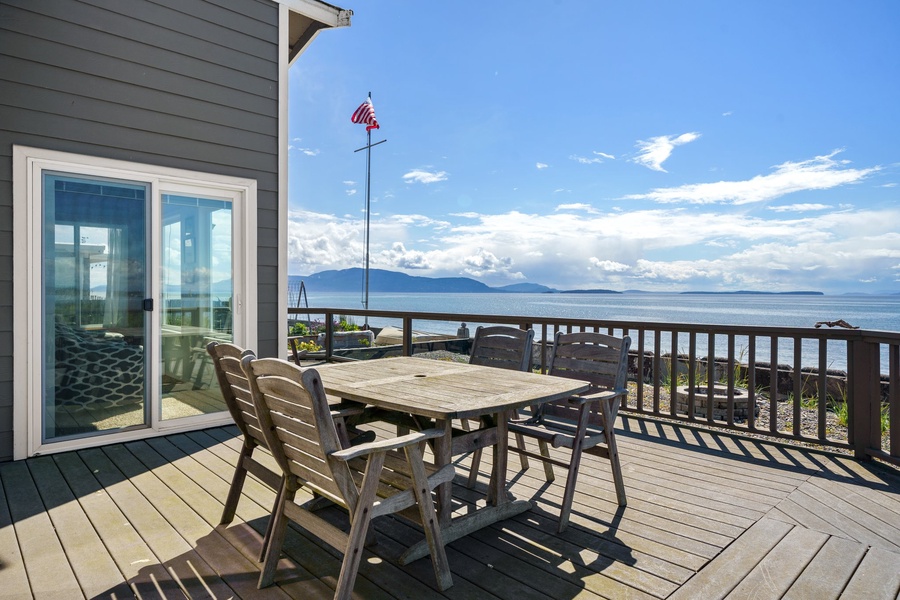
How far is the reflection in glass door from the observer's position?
3.48 m

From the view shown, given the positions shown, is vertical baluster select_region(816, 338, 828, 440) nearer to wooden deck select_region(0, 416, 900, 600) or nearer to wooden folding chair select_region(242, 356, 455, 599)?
wooden deck select_region(0, 416, 900, 600)

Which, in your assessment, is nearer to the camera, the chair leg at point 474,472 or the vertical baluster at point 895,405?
the chair leg at point 474,472

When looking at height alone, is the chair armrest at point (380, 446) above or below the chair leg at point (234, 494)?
above

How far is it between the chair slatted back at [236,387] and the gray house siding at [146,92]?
84.1 inches

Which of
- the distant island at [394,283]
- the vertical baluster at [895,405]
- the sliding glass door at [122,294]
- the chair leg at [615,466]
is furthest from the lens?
the distant island at [394,283]

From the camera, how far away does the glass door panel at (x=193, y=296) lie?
395 cm

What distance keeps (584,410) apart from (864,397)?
2250 millimetres

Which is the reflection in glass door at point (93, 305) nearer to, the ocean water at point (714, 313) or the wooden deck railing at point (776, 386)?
the wooden deck railing at point (776, 386)

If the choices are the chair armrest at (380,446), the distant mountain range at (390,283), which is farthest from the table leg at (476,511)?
the distant mountain range at (390,283)

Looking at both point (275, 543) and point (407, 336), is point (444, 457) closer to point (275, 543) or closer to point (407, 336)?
point (275, 543)


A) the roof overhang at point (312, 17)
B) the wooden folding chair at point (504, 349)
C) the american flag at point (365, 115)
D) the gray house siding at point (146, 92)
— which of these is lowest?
the wooden folding chair at point (504, 349)

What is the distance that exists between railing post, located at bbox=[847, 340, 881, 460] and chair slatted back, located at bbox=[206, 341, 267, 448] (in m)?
3.67

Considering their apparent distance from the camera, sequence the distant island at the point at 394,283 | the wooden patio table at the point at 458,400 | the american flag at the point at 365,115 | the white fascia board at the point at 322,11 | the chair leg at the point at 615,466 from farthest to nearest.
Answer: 1. the distant island at the point at 394,283
2. the american flag at the point at 365,115
3. the white fascia board at the point at 322,11
4. the chair leg at the point at 615,466
5. the wooden patio table at the point at 458,400

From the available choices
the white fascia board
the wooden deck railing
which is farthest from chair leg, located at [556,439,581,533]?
the white fascia board
